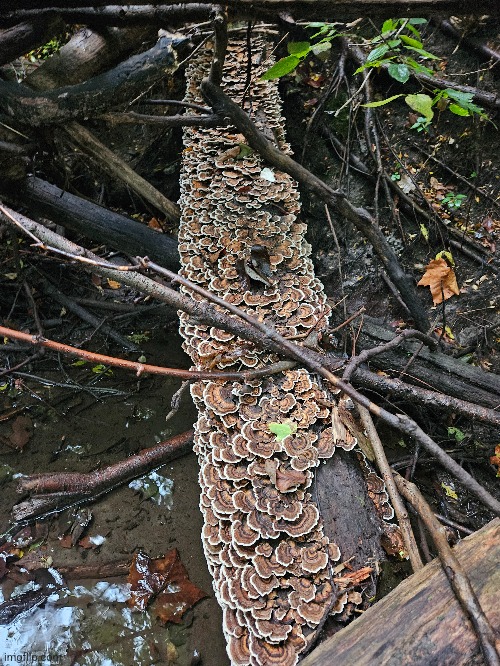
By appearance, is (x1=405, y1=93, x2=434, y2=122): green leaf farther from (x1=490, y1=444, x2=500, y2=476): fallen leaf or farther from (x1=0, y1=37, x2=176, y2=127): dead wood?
(x1=490, y1=444, x2=500, y2=476): fallen leaf

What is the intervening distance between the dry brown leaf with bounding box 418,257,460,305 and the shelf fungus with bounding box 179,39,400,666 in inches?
51.7

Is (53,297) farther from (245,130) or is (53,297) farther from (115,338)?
(245,130)

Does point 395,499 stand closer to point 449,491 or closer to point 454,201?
point 449,491

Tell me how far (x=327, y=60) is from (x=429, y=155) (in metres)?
1.73

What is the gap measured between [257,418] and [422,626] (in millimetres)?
1054

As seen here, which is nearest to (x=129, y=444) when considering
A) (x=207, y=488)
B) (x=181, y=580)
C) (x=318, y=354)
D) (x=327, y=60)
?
(x=181, y=580)

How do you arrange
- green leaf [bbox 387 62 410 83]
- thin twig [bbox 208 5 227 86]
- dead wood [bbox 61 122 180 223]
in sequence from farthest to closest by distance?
1. dead wood [bbox 61 122 180 223]
2. thin twig [bbox 208 5 227 86]
3. green leaf [bbox 387 62 410 83]

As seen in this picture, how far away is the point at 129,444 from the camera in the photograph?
3482mm

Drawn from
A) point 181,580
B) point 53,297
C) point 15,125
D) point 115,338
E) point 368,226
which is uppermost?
point 15,125

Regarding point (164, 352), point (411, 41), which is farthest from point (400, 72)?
point (164, 352)

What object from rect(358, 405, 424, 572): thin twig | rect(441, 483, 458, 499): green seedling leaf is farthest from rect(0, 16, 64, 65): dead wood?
rect(441, 483, 458, 499): green seedling leaf

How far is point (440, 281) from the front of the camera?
3.80m

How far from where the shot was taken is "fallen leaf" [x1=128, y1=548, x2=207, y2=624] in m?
2.64

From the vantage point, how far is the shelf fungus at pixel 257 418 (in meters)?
1.79
